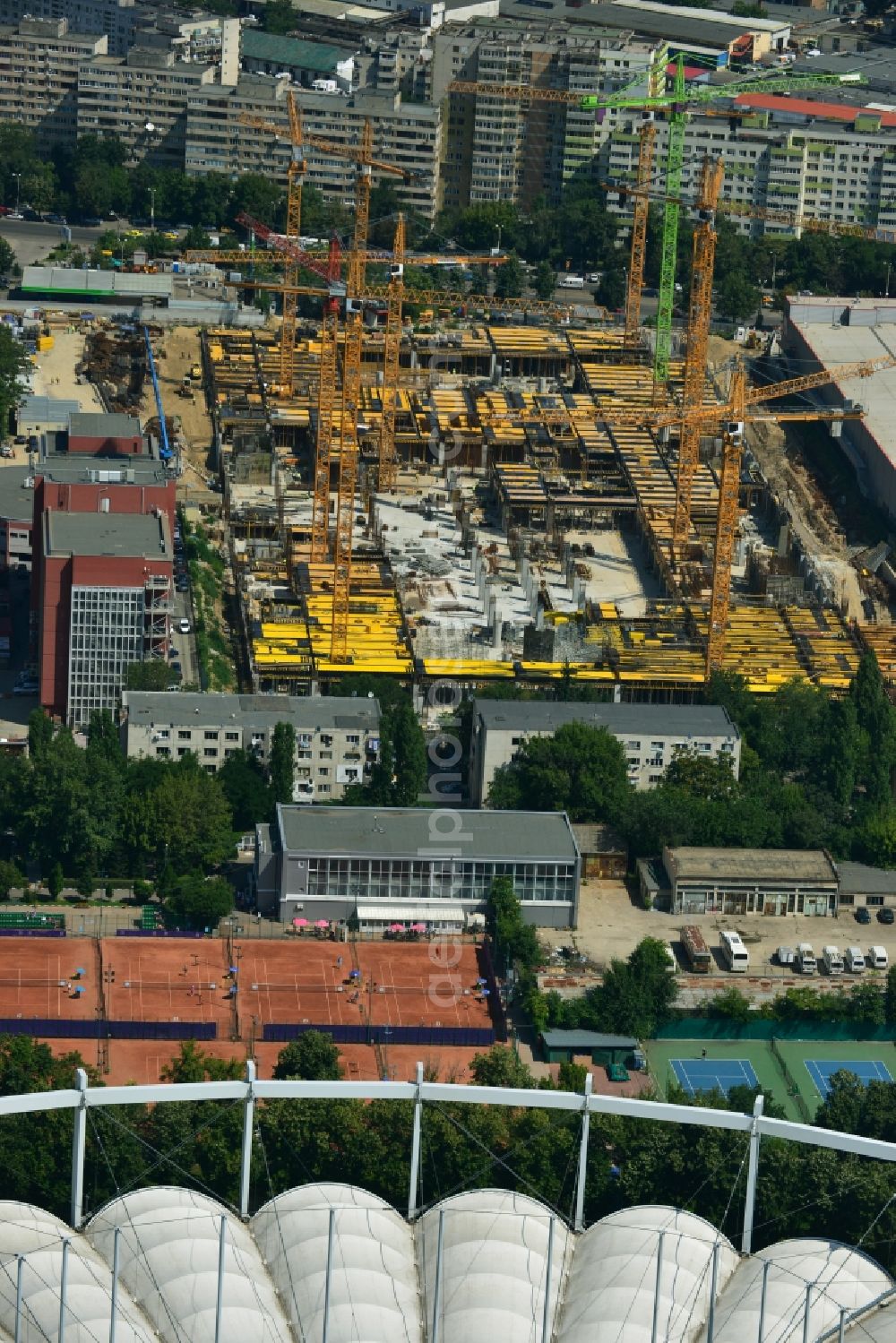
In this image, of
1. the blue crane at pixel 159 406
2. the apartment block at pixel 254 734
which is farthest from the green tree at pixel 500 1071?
the blue crane at pixel 159 406

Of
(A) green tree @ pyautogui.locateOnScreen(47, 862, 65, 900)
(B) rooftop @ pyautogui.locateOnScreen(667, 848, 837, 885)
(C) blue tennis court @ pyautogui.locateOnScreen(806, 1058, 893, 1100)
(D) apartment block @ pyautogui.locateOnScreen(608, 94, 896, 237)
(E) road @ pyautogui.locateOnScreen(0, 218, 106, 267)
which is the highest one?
(D) apartment block @ pyautogui.locateOnScreen(608, 94, 896, 237)

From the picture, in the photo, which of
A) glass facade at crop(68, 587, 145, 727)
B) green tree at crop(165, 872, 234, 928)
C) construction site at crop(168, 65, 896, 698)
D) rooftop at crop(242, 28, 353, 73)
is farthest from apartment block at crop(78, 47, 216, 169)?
green tree at crop(165, 872, 234, 928)

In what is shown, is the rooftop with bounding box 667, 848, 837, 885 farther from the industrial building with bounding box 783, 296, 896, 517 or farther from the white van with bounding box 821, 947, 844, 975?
the industrial building with bounding box 783, 296, 896, 517

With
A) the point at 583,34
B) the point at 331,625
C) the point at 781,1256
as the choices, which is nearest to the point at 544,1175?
the point at 781,1256

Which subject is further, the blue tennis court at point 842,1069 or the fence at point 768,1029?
the fence at point 768,1029

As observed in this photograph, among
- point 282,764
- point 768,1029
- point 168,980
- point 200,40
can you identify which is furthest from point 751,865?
point 200,40

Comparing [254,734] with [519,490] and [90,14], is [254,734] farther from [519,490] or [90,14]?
[90,14]

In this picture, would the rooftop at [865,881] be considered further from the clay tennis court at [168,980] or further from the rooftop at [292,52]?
the rooftop at [292,52]

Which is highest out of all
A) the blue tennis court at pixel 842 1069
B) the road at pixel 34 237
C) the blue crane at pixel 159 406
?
the road at pixel 34 237
